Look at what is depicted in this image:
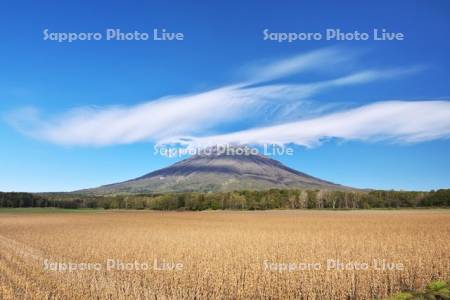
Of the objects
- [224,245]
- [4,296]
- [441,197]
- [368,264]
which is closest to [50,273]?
[4,296]

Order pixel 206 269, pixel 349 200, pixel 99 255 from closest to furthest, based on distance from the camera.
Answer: pixel 206 269 < pixel 99 255 < pixel 349 200

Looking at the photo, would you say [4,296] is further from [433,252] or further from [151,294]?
[433,252]

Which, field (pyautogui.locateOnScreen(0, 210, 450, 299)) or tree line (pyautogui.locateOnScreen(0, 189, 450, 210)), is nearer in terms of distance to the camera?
field (pyautogui.locateOnScreen(0, 210, 450, 299))

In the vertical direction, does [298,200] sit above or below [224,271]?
above

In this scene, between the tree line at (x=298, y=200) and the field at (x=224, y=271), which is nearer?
the field at (x=224, y=271)

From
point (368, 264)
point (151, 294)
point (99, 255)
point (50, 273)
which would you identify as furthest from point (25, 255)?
point (368, 264)

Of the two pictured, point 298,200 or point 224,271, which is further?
point 298,200

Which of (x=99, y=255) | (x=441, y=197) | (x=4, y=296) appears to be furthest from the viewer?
(x=441, y=197)

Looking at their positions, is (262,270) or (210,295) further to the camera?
(262,270)

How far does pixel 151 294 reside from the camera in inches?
566

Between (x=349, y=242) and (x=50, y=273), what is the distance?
1957cm

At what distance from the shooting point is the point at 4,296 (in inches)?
538

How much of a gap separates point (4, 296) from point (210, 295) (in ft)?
22.7

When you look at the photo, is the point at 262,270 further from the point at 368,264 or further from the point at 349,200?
the point at 349,200
